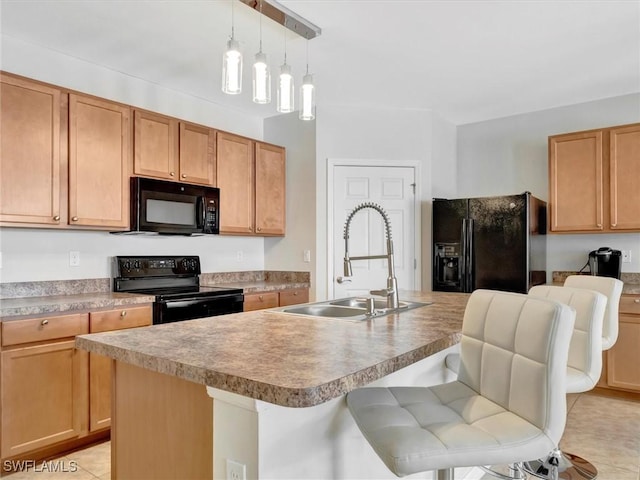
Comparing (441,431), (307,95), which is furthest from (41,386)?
(441,431)

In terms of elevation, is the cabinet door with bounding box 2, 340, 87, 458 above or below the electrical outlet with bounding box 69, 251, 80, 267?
below

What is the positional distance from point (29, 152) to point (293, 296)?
2.34m

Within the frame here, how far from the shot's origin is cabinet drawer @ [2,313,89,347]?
228cm

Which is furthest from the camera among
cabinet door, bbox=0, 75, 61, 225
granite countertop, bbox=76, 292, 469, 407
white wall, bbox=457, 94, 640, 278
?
white wall, bbox=457, 94, 640, 278

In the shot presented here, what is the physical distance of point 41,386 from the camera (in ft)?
7.86

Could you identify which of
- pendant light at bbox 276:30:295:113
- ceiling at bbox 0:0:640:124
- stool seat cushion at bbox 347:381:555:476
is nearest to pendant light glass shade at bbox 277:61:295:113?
pendant light at bbox 276:30:295:113

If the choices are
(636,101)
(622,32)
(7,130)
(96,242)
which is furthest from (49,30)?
(636,101)

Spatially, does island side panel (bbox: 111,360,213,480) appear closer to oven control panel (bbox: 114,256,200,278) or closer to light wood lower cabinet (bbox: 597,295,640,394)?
oven control panel (bbox: 114,256,200,278)

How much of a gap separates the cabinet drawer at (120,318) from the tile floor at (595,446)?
0.74 metres

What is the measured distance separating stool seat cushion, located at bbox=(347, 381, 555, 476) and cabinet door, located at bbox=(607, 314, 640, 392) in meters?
2.82

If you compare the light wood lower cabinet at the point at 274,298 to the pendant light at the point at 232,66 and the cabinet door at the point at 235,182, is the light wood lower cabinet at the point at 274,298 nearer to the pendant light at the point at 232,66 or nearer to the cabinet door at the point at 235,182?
the cabinet door at the point at 235,182

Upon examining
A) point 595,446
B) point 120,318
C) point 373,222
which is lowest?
point 595,446

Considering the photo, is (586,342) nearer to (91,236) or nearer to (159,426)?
(159,426)

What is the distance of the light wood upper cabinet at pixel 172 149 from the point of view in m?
3.20
